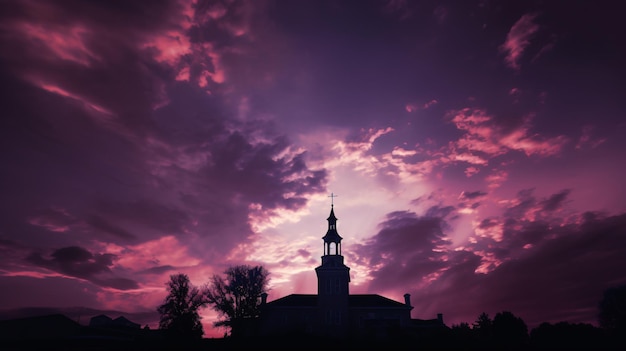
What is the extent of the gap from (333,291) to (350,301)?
5151mm

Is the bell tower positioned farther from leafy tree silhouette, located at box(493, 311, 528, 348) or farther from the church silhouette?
leafy tree silhouette, located at box(493, 311, 528, 348)

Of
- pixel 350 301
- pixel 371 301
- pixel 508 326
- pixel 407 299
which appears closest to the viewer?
pixel 371 301

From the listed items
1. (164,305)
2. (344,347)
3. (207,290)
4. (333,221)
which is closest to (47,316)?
(164,305)

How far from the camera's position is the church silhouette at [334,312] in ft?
206

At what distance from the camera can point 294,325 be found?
6334 centimetres

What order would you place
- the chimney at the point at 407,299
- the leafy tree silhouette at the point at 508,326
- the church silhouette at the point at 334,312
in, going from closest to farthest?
the church silhouette at the point at 334,312
the chimney at the point at 407,299
the leafy tree silhouette at the point at 508,326

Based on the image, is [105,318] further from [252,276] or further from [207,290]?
[252,276]

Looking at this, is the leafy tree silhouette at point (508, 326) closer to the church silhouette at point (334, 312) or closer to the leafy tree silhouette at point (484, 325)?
the leafy tree silhouette at point (484, 325)

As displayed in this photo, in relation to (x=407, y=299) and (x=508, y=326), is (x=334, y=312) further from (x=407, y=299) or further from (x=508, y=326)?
(x=508, y=326)

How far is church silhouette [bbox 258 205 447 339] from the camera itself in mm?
62875

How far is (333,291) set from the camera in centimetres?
6494

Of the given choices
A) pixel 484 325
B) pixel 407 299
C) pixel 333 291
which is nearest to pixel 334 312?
pixel 333 291

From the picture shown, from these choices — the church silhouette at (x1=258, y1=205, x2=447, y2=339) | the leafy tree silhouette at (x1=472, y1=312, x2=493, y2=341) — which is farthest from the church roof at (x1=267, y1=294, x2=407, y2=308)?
the leafy tree silhouette at (x1=472, y1=312, x2=493, y2=341)

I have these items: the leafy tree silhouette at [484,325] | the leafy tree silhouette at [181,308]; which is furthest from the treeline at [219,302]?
the leafy tree silhouette at [484,325]
